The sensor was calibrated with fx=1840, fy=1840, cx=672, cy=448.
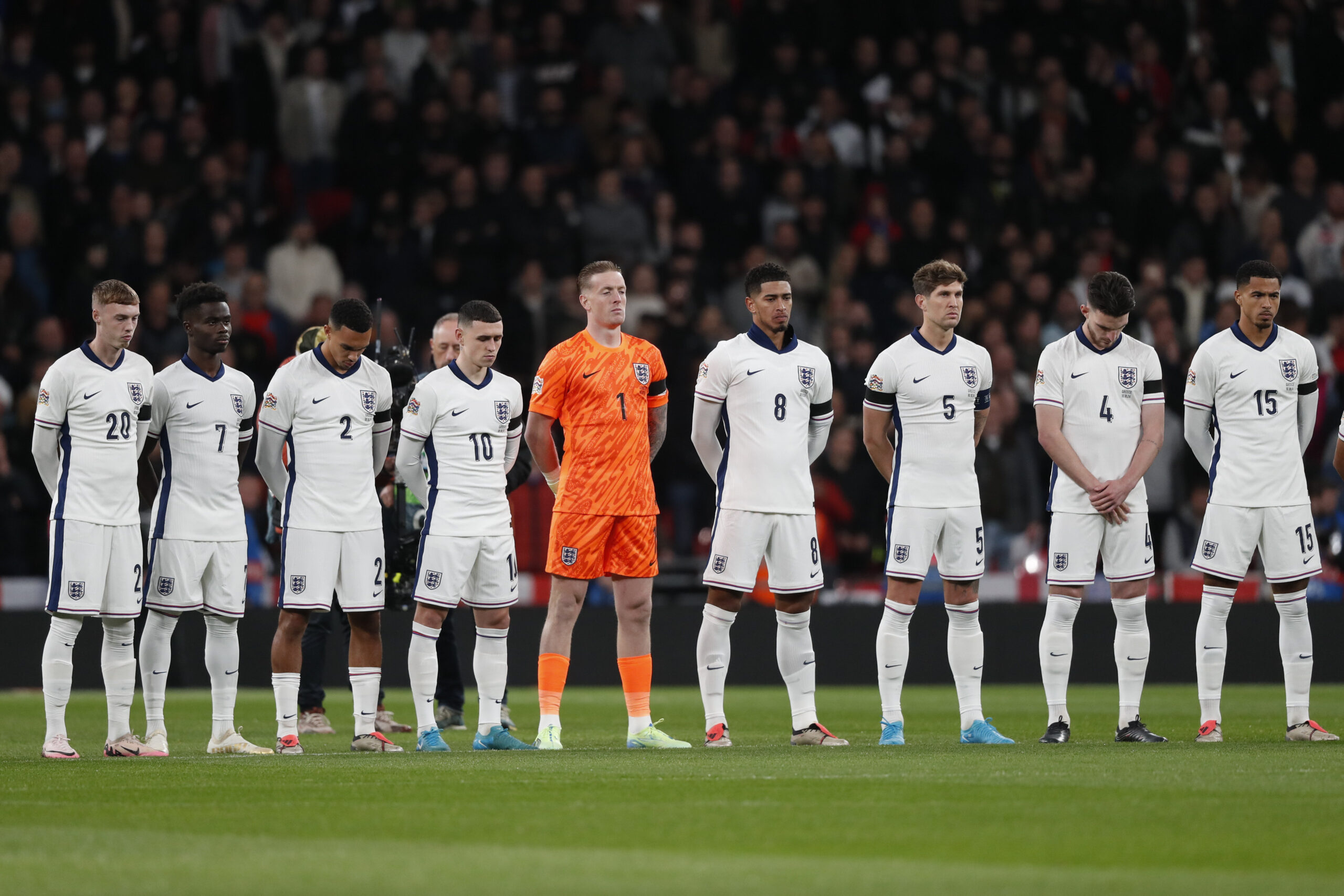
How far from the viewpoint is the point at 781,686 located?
18.7 metres

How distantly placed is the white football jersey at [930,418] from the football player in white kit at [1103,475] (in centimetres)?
49

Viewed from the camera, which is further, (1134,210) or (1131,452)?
(1134,210)

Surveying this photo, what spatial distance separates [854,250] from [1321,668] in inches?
285

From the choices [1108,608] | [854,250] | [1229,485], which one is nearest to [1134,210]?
[854,250]

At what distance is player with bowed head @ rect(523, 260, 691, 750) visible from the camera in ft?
35.3

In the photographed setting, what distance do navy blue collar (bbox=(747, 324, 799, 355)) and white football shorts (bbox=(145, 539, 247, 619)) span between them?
10.9 feet

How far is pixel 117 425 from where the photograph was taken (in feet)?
35.2

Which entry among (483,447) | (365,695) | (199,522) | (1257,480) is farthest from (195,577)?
(1257,480)

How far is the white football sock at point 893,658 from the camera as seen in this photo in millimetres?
10867

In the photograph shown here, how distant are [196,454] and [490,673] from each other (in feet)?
7.09

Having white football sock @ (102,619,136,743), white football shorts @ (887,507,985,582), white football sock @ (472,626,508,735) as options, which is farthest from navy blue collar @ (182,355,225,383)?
white football shorts @ (887,507,985,582)

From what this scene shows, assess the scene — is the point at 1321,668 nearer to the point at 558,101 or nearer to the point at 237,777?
the point at 558,101

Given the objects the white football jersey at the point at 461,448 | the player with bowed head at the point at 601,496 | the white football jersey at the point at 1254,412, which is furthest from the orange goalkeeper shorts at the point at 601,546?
the white football jersey at the point at 1254,412

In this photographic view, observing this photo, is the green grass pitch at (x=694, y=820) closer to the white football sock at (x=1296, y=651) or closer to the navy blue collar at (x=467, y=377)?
the white football sock at (x=1296, y=651)
